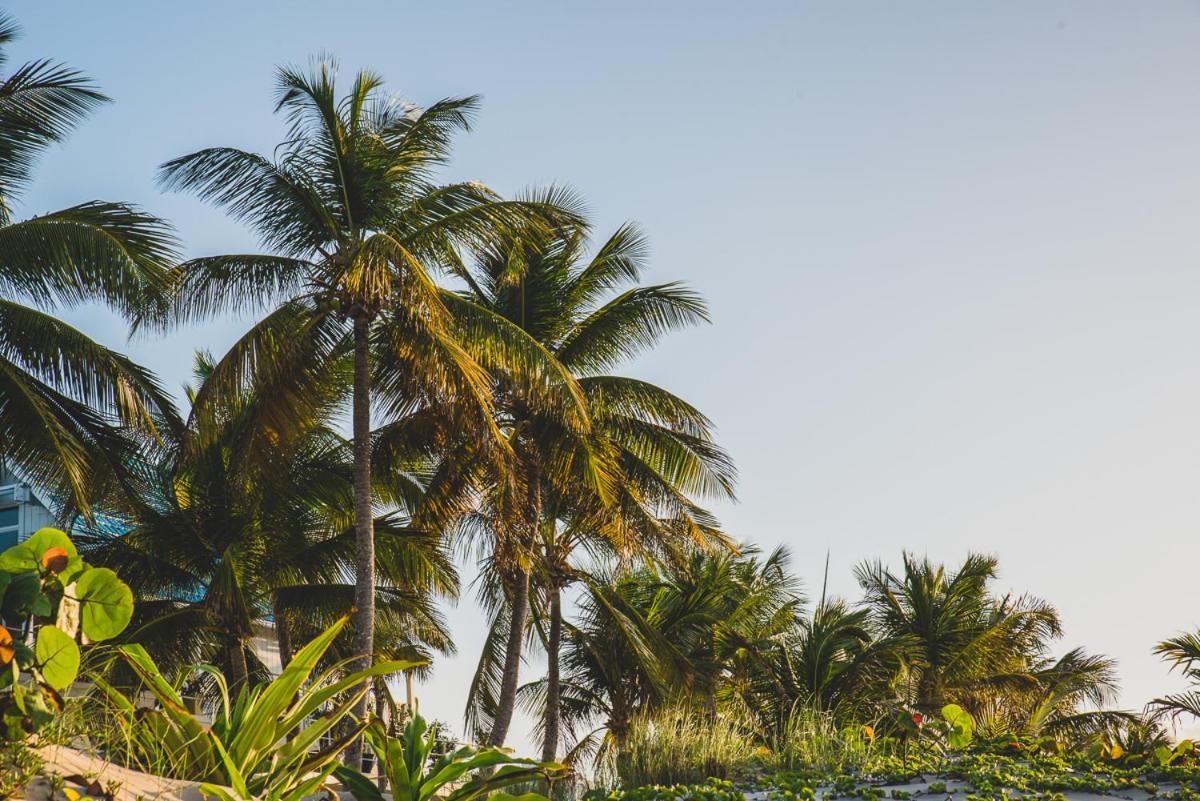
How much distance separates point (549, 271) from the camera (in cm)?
1805

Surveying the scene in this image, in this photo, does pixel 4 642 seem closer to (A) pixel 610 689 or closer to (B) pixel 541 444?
(B) pixel 541 444

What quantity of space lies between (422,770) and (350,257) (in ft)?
23.9

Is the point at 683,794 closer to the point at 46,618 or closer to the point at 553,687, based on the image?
the point at 46,618

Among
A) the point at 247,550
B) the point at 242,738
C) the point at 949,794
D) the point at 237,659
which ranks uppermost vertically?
the point at 247,550

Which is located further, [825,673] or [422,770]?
[825,673]

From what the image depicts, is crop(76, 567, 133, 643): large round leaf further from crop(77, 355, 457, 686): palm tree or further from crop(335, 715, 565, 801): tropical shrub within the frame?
crop(77, 355, 457, 686): palm tree

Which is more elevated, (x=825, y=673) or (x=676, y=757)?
(x=825, y=673)

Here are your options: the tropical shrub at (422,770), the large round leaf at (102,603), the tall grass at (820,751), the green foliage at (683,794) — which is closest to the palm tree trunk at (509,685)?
the tall grass at (820,751)

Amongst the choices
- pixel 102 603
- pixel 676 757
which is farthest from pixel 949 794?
pixel 102 603

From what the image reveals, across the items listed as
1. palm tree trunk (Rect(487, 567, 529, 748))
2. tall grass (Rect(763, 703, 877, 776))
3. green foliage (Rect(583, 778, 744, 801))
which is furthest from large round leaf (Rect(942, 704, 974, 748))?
palm tree trunk (Rect(487, 567, 529, 748))

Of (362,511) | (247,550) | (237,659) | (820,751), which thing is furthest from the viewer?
(247,550)

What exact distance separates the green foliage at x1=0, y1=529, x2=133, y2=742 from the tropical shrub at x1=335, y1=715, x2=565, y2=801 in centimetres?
268

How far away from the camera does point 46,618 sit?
17.0 ft

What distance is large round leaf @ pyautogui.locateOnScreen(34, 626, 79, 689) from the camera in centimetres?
497
